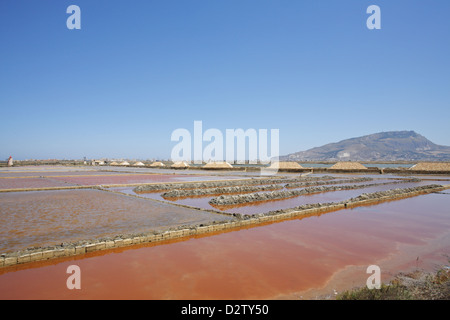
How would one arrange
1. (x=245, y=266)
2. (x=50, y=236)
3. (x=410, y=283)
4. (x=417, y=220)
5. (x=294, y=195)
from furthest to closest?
(x=294, y=195)
(x=417, y=220)
(x=50, y=236)
(x=245, y=266)
(x=410, y=283)

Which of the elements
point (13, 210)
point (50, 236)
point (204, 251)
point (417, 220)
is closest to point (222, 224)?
point (204, 251)

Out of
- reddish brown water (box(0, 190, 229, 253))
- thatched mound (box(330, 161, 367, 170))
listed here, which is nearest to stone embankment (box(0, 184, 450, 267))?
reddish brown water (box(0, 190, 229, 253))

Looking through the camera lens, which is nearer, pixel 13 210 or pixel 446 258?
pixel 446 258

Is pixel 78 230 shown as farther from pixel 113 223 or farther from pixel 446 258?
pixel 446 258

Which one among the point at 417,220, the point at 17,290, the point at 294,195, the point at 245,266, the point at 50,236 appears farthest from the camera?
the point at 294,195

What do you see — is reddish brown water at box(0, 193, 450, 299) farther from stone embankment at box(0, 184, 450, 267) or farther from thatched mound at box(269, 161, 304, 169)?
thatched mound at box(269, 161, 304, 169)

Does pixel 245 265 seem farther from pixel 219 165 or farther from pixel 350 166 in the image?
pixel 219 165

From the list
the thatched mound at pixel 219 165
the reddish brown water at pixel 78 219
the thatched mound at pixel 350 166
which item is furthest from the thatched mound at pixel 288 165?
the reddish brown water at pixel 78 219
